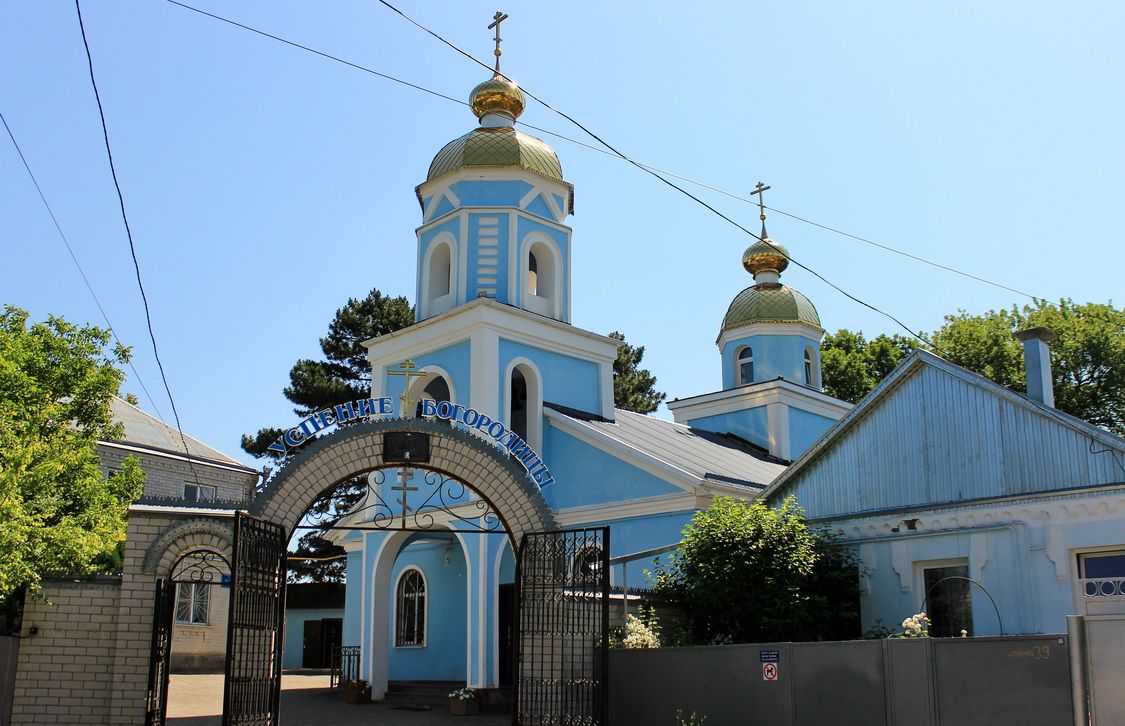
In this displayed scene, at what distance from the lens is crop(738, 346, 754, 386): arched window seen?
26.1 metres

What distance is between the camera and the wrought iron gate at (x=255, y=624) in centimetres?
959

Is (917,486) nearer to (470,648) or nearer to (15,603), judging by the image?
(470,648)

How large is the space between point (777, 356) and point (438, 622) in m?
10.7

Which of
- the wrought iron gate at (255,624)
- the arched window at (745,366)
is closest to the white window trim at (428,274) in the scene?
the arched window at (745,366)

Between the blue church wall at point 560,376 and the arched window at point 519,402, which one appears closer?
the blue church wall at point 560,376

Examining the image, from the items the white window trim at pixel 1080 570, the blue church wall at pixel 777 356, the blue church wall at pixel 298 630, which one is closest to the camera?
the white window trim at pixel 1080 570

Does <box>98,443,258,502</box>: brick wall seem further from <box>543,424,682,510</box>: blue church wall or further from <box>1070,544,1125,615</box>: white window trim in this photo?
<box>1070,544,1125,615</box>: white window trim

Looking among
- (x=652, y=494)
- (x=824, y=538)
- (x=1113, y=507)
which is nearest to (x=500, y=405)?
(x=652, y=494)

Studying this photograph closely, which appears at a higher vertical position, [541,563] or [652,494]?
[652,494]

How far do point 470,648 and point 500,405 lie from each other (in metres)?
4.05

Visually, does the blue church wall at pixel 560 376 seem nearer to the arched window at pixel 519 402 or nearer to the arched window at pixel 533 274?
the arched window at pixel 519 402

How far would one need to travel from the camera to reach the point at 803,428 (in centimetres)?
2497

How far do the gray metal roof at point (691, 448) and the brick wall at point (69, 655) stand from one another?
910cm

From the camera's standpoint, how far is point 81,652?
10820 millimetres
